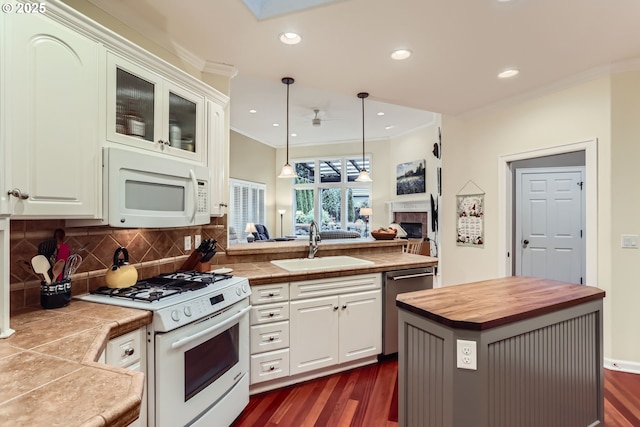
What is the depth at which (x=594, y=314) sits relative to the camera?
182 cm

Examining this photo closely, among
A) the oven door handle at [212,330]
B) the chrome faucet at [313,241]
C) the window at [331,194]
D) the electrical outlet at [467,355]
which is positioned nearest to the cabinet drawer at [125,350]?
the oven door handle at [212,330]

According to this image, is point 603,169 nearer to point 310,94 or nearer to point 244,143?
point 310,94

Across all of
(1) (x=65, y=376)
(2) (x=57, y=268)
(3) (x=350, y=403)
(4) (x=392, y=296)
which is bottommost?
(3) (x=350, y=403)

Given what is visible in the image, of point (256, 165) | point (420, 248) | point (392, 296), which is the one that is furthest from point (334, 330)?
point (256, 165)

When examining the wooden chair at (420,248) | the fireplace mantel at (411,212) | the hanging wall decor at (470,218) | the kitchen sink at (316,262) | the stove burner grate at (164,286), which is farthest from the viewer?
the fireplace mantel at (411,212)

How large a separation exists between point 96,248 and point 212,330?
88 cm

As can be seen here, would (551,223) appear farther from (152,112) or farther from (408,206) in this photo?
(152,112)

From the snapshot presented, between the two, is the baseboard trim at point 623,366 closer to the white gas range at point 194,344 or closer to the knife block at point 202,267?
the white gas range at point 194,344

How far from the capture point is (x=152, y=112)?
1890mm

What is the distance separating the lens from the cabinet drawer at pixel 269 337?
2262 mm

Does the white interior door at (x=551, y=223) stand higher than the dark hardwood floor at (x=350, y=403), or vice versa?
the white interior door at (x=551, y=223)

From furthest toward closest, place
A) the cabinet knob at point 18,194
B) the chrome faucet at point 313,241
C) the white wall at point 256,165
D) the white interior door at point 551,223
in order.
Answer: the white wall at point 256,165, the white interior door at point 551,223, the chrome faucet at point 313,241, the cabinet knob at point 18,194

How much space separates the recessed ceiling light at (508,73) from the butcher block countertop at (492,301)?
1.98 m

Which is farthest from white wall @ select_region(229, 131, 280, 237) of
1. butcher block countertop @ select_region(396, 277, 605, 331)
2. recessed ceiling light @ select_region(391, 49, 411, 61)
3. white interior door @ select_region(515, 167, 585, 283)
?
butcher block countertop @ select_region(396, 277, 605, 331)
